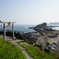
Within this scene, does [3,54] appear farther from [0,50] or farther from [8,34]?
[8,34]

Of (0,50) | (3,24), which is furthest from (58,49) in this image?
(0,50)

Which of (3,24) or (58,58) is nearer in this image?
(58,58)

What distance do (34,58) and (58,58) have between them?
9.29 ft

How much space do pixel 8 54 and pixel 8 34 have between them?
18.5 meters

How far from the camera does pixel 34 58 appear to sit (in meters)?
13.5

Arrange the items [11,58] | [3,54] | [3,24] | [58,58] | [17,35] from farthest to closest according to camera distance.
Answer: [17,35] → [3,24] → [58,58] → [3,54] → [11,58]

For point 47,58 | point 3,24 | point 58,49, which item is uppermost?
point 3,24

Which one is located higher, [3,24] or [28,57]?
[3,24]

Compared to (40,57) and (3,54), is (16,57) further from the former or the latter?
(40,57)

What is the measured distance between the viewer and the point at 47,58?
13922 mm

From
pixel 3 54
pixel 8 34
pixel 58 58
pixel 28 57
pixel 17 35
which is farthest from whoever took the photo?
pixel 8 34

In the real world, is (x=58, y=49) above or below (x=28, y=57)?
below

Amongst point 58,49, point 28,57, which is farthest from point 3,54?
point 58,49

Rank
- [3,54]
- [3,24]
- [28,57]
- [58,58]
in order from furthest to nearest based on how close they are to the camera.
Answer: [3,24] → [58,58] → [28,57] → [3,54]
